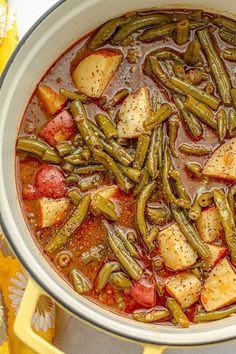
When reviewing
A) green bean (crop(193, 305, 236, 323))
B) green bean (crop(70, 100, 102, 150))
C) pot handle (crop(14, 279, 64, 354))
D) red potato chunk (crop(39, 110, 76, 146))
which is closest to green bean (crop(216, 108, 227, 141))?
green bean (crop(70, 100, 102, 150))

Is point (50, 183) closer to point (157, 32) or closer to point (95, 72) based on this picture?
point (95, 72)

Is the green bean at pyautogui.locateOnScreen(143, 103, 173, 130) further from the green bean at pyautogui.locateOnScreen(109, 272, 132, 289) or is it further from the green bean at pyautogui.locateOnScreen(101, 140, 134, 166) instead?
the green bean at pyautogui.locateOnScreen(109, 272, 132, 289)

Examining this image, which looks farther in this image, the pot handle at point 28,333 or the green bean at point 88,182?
the green bean at point 88,182

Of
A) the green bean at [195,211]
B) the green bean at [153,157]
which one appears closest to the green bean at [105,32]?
the green bean at [153,157]

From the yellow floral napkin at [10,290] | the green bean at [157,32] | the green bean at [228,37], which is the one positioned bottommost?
the yellow floral napkin at [10,290]

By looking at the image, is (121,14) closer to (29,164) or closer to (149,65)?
(149,65)

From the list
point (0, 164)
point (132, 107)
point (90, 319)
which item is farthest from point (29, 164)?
point (90, 319)

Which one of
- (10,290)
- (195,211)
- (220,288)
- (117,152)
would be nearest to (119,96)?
(117,152)

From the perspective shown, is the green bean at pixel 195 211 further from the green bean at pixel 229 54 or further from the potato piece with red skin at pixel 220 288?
the green bean at pixel 229 54
